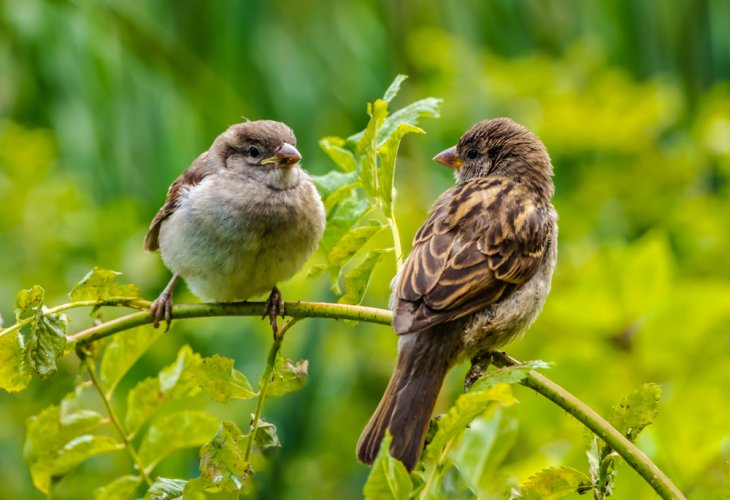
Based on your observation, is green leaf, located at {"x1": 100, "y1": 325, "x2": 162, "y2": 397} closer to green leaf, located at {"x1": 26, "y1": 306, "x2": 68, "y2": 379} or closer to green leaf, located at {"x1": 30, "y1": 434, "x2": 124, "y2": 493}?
green leaf, located at {"x1": 30, "y1": 434, "x2": 124, "y2": 493}

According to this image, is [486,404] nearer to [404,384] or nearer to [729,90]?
[404,384]

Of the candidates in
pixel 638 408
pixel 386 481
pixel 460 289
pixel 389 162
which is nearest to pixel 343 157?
pixel 389 162

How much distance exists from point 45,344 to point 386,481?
697 millimetres

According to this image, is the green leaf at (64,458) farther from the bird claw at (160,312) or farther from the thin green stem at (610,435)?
the thin green stem at (610,435)

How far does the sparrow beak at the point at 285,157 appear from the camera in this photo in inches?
128

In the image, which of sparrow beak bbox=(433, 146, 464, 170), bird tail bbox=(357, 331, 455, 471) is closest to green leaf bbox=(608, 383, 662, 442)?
bird tail bbox=(357, 331, 455, 471)

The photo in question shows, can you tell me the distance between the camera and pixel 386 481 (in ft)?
4.94

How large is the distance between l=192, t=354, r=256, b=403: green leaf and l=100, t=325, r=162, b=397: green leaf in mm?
384

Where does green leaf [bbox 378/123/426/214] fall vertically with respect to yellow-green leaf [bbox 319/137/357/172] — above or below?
below

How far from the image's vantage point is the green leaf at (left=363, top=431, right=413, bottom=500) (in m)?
1.49

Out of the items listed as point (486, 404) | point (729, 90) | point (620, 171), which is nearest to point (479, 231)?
point (486, 404)

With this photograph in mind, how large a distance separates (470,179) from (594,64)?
4.37ft

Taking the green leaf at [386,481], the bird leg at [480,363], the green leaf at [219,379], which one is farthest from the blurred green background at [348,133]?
the green leaf at [386,481]

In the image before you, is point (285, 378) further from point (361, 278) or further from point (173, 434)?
A: point (173, 434)
